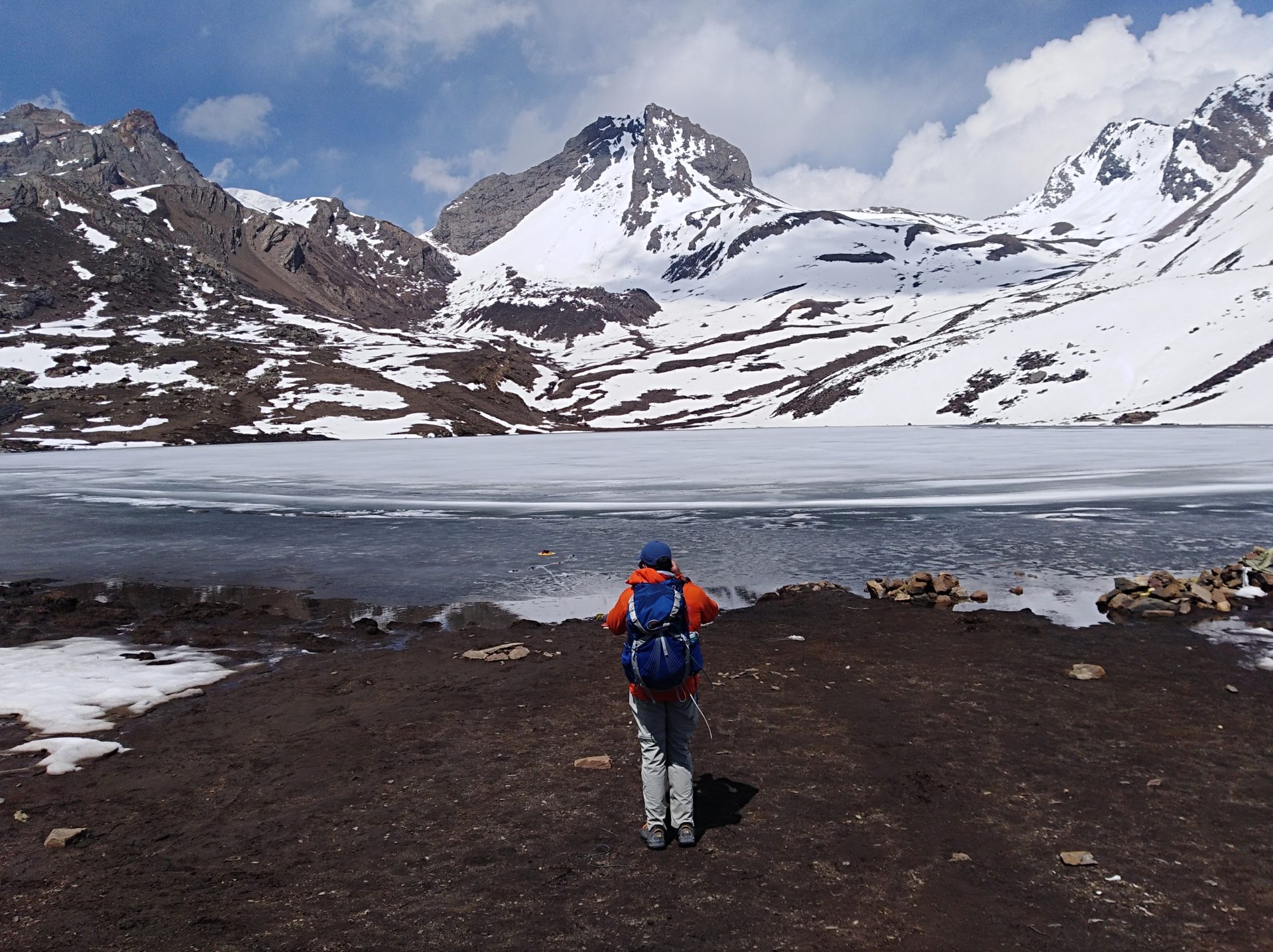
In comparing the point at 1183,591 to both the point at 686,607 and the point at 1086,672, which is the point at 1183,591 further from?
the point at 686,607

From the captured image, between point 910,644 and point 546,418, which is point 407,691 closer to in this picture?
point 910,644

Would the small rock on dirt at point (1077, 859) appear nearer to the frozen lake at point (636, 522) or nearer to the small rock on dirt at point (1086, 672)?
the small rock on dirt at point (1086, 672)

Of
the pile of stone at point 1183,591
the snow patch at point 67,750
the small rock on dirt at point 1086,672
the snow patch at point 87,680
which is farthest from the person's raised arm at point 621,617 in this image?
the pile of stone at point 1183,591

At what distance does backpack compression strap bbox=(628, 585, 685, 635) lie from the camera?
6945mm

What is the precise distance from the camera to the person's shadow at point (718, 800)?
7.60 metres

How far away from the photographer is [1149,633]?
13.6m

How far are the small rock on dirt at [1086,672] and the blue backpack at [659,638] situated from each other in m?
7.33

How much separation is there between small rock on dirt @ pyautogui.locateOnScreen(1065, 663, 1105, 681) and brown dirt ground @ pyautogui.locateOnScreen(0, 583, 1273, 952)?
23cm

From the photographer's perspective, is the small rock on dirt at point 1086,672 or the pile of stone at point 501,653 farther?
the pile of stone at point 501,653

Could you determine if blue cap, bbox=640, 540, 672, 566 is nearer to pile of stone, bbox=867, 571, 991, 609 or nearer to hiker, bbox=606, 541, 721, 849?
hiker, bbox=606, 541, 721, 849

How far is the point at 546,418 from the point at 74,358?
74535 millimetres

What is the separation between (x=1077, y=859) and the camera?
6.69 metres

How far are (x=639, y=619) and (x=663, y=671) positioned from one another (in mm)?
487

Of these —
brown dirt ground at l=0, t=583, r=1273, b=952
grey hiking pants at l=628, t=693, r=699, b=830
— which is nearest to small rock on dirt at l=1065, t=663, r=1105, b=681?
brown dirt ground at l=0, t=583, r=1273, b=952
